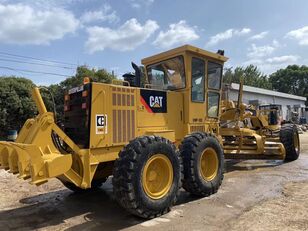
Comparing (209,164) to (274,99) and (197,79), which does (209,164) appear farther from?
(274,99)

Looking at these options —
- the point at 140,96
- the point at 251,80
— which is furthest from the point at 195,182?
the point at 251,80

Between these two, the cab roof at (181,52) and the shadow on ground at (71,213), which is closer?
the shadow on ground at (71,213)

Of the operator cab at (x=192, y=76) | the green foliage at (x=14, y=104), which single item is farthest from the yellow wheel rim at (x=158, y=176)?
the green foliage at (x=14, y=104)

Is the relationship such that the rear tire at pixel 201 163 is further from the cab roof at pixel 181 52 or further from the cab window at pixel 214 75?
the cab roof at pixel 181 52

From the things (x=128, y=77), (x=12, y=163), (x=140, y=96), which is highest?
(x=128, y=77)

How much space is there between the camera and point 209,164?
708cm

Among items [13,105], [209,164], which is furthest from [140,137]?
[13,105]

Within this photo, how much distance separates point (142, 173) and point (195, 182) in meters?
1.43

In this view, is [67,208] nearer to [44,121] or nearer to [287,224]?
[44,121]

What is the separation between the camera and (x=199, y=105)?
7.61 m

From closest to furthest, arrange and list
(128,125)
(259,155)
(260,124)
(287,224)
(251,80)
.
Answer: (287,224) < (128,125) < (259,155) < (260,124) < (251,80)

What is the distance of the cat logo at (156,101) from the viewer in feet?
22.0

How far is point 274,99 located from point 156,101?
3216 centimetres

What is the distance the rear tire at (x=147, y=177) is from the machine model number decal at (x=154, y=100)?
1.06 metres
